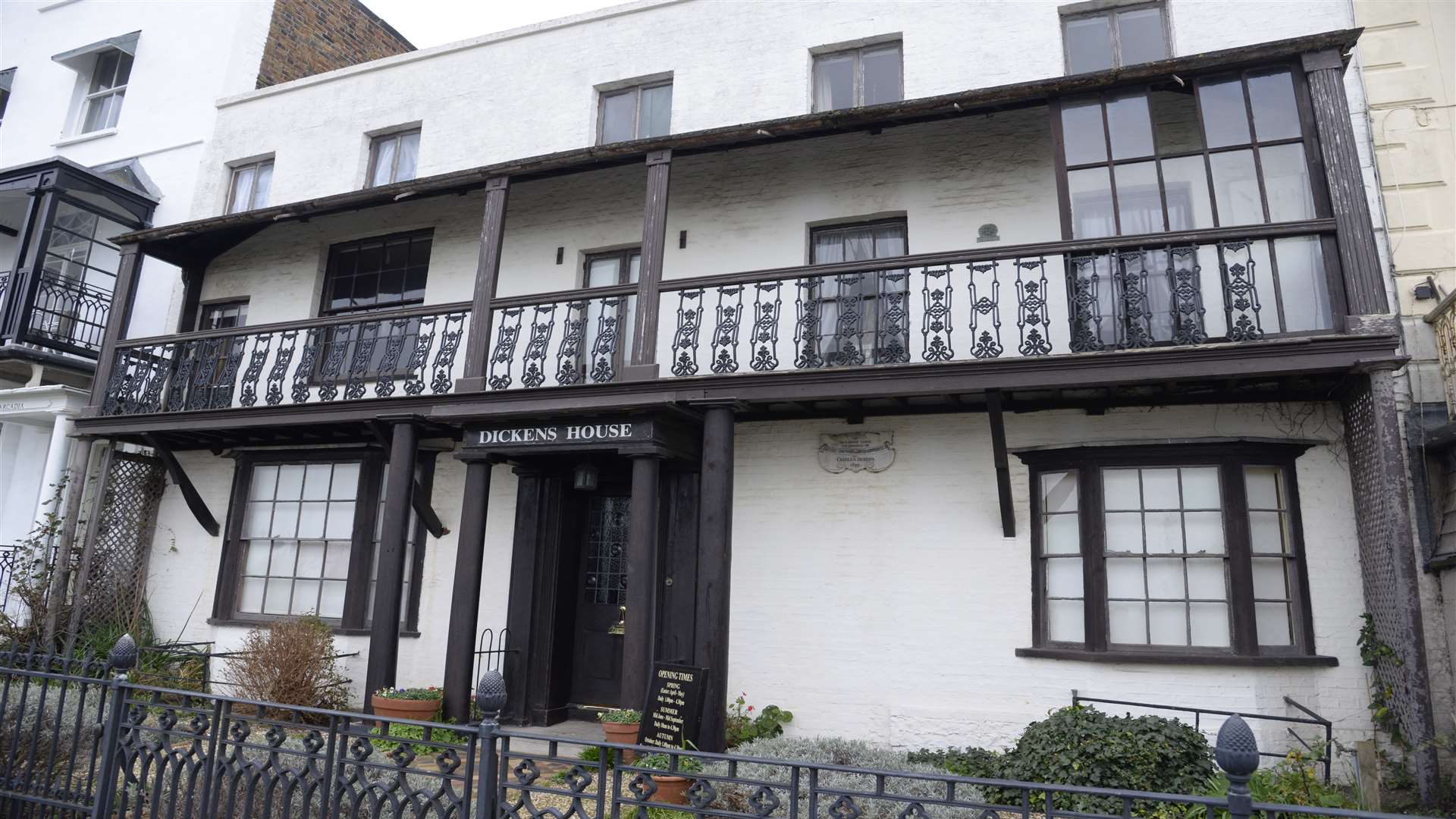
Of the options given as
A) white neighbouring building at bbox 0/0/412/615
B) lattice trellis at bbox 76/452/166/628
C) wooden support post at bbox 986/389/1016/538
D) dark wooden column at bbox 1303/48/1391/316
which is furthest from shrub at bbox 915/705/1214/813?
white neighbouring building at bbox 0/0/412/615

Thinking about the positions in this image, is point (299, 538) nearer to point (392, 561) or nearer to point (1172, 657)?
point (392, 561)

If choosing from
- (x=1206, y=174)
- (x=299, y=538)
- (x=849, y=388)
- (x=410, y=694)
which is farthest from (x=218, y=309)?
(x=1206, y=174)

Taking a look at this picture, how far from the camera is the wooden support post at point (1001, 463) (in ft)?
26.3

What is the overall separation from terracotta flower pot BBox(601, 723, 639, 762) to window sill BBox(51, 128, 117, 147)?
45.9 feet

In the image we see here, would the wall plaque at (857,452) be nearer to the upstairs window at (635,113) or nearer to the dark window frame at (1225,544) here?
the dark window frame at (1225,544)

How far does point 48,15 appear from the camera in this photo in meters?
16.8

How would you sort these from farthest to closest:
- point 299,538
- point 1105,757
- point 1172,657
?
point 299,538
point 1172,657
point 1105,757

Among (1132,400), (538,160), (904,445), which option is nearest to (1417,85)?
(1132,400)

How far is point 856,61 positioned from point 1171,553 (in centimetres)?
663

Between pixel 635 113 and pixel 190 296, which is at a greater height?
pixel 635 113

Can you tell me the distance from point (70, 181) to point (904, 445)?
1237 centimetres

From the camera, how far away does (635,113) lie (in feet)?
39.3

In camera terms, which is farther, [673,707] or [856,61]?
[856,61]

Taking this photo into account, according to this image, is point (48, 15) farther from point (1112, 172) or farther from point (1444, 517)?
point (1444, 517)
